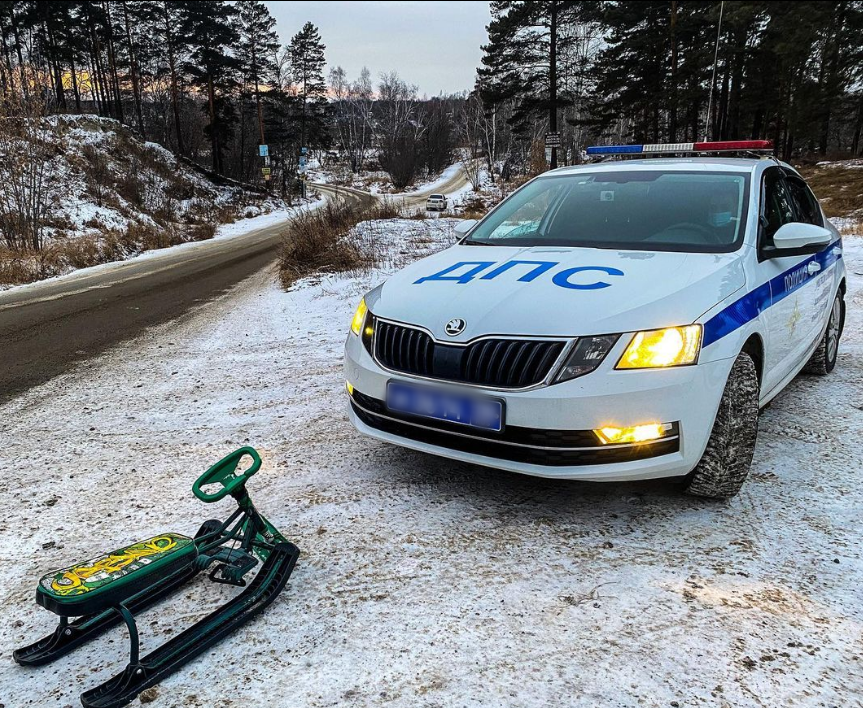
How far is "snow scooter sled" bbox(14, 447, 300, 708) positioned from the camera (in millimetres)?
1823

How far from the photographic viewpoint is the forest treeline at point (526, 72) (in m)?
26.0

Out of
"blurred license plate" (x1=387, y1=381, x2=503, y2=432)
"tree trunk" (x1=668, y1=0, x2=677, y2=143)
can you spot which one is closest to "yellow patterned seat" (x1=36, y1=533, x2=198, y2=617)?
"blurred license plate" (x1=387, y1=381, x2=503, y2=432)

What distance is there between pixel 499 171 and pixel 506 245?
58635 millimetres

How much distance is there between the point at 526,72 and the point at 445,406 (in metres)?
36.2

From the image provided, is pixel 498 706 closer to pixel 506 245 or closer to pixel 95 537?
pixel 95 537

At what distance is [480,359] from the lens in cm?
260

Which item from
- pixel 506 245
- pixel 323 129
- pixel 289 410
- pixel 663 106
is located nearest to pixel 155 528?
pixel 289 410

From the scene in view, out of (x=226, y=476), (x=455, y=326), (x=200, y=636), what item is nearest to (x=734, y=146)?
(x=455, y=326)

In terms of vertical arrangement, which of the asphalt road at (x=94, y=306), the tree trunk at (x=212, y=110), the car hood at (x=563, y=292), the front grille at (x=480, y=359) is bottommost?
the asphalt road at (x=94, y=306)

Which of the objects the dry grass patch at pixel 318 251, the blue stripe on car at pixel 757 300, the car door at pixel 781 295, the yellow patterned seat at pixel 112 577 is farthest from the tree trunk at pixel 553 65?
the yellow patterned seat at pixel 112 577

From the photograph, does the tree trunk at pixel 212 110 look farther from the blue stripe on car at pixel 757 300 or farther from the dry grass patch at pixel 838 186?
the blue stripe on car at pixel 757 300

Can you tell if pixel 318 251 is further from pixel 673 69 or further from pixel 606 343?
pixel 673 69

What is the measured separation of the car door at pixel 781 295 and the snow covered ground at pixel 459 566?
50 cm

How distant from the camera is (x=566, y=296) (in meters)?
2.69
